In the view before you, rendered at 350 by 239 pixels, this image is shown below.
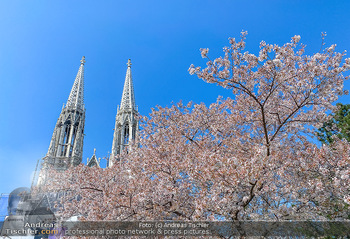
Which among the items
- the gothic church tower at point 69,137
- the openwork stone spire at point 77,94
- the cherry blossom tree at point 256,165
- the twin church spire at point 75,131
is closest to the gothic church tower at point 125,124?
the twin church spire at point 75,131

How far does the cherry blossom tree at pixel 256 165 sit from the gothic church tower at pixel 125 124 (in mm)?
33499

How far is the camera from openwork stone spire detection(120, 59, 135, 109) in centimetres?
4962

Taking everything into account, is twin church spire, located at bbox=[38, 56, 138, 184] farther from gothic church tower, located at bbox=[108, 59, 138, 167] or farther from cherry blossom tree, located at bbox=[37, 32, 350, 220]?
cherry blossom tree, located at bbox=[37, 32, 350, 220]

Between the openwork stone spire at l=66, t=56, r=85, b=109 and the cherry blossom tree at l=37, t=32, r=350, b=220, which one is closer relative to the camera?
the cherry blossom tree at l=37, t=32, r=350, b=220

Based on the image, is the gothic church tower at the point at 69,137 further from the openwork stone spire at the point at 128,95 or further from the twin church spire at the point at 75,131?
the openwork stone spire at the point at 128,95

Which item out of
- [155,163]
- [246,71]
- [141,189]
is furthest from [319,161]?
[141,189]

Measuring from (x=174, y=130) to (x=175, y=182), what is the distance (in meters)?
3.17

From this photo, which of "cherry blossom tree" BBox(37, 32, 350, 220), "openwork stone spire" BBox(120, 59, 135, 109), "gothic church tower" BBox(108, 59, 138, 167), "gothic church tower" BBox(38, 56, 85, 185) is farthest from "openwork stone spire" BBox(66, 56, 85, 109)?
"cherry blossom tree" BBox(37, 32, 350, 220)

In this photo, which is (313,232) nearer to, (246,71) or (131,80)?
(246,71)

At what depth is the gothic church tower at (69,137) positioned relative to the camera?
133ft

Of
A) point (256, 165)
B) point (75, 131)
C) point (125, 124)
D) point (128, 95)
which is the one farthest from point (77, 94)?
point (256, 165)

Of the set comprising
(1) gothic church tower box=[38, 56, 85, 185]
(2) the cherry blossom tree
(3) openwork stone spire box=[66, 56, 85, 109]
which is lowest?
(2) the cherry blossom tree

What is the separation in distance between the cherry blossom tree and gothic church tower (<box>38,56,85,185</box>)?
33.5 meters

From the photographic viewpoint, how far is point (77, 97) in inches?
1957
